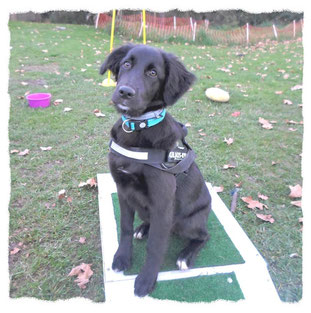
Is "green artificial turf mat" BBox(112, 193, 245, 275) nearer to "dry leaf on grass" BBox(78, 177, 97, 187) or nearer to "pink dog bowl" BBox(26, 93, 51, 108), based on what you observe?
"dry leaf on grass" BBox(78, 177, 97, 187)

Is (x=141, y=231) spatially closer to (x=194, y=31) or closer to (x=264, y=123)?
(x=264, y=123)

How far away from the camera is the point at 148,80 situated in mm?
1933

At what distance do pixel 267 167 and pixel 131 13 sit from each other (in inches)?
428

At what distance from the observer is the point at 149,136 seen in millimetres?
1962

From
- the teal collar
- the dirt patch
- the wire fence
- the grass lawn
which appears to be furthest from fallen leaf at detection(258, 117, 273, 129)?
the wire fence

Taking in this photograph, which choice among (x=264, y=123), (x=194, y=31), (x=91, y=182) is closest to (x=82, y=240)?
(x=91, y=182)

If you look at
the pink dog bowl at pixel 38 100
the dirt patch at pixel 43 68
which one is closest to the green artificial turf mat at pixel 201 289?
the pink dog bowl at pixel 38 100

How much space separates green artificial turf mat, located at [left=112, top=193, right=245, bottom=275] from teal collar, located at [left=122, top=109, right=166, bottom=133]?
3.72ft

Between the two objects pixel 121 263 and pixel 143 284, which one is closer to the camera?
pixel 143 284

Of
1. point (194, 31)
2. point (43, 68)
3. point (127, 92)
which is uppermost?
point (194, 31)

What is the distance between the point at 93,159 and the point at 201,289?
2.38 m

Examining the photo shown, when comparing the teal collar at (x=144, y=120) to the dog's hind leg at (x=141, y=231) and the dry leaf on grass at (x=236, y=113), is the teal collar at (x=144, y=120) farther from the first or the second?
the dry leaf on grass at (x=236, y=113)

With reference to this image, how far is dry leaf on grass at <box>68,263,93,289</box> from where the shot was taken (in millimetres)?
2199

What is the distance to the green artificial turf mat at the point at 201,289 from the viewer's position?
2053mm
